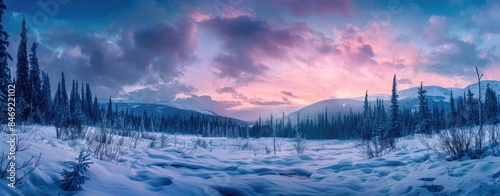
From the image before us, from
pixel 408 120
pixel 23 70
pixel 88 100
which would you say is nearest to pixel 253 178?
pixel 23 70

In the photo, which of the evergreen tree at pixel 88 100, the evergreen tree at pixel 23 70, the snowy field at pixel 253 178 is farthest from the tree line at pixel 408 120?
the evergreen tree at pixel 88 100

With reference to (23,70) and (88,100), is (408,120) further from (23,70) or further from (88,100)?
(88,100)

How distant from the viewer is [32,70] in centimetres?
3475

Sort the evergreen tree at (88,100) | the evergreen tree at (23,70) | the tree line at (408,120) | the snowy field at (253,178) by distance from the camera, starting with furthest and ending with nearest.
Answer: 1. the evergreen tree at (88,100)
2. the tree line at (408,120)
3. the evergreen tree at (23,70)
4. the snowy field at (253,178)

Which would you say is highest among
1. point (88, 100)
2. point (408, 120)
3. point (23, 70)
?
point (23, 70)

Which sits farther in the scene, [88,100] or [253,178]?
[88,100]

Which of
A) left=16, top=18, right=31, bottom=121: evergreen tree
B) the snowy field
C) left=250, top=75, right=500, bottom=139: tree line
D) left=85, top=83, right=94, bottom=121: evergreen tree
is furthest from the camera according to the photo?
left=85, top=83, right=94, bottom=121: evergreen tree

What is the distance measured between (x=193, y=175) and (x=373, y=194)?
4.88 meters

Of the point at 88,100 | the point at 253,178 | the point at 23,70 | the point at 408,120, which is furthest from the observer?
the point at 408,120

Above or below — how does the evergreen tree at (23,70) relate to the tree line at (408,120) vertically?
above

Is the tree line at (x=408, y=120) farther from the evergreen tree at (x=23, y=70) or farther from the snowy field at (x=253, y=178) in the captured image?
the evergreen tree at (x=23, y=70)

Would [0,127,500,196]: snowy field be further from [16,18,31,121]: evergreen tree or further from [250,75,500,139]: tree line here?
[16,18,31,121]: evergreen tree

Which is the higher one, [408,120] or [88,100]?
[88,100]

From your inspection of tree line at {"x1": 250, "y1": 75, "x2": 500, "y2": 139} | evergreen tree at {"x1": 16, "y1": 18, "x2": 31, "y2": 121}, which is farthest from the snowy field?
evergreen tree at {"x1": 16, "y1": 18, "x2": 31, "y2": 121}
